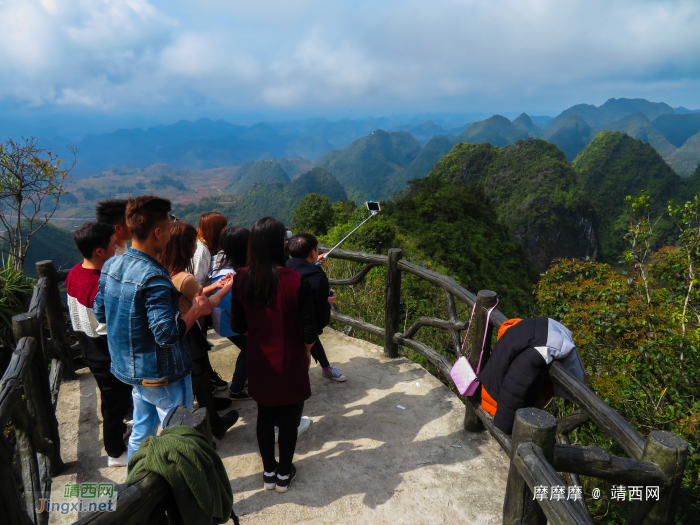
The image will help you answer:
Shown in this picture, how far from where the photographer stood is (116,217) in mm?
2693

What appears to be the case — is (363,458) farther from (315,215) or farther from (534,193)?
(534,193)

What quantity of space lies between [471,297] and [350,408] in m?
1.39

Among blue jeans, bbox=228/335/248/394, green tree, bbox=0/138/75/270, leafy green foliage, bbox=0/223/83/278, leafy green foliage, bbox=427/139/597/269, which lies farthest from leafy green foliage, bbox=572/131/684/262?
blue jeans, bbox=228/335/248/394

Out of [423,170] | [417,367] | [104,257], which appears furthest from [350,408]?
[423,170]

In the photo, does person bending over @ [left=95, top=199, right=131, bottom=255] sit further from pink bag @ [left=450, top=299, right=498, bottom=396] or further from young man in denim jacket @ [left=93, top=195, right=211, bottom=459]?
pink bag @ [left=450, top=299, right=498, bottom=396]

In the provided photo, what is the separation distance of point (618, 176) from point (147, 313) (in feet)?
280

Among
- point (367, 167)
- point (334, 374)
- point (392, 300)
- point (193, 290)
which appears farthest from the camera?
point (367, 167)

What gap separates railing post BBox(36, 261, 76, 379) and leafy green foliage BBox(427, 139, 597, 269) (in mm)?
44293

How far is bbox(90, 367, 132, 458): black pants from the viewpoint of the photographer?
2.55 metres

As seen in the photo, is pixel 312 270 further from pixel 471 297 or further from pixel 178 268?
pixel 471 297

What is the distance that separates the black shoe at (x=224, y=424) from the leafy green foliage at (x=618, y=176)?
7151cm

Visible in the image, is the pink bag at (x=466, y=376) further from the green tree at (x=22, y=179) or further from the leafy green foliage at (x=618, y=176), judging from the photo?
the leafy green foliage at (x=618, y=176)

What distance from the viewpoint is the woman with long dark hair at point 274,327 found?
2.12m

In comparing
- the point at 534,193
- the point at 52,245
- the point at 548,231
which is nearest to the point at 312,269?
the point at 52,245
